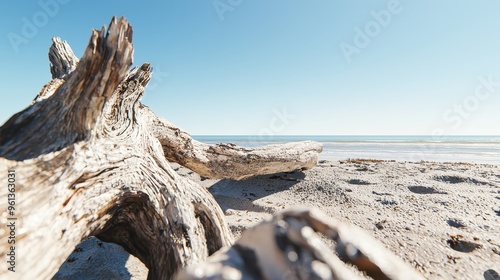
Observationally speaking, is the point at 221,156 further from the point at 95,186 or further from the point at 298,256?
the point at 298,256

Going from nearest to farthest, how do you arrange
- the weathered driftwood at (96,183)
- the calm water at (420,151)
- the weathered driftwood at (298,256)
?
the weathered driftwood at (298,256)
the weathered driftwood at (96,183)
the calm water at (420,151)

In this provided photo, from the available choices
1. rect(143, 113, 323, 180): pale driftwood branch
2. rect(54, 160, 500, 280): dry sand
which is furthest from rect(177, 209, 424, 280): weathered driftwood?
Answer: rect(143, 113, 323, 180): pale driftwood branch

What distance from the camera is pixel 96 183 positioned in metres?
1.52

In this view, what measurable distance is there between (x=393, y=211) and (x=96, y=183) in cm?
375

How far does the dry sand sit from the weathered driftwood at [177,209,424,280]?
164 cm

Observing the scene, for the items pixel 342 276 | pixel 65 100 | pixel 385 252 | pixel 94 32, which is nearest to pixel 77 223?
pixel 65 100

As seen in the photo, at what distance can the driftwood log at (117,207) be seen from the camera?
0.85 metres

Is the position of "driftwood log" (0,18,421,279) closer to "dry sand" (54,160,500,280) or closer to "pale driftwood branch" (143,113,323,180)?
"pale driftwood branch" (143,113,323,180)

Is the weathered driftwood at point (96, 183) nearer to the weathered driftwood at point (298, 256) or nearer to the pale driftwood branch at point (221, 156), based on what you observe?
the pale driftwood branch at point (221, 156)

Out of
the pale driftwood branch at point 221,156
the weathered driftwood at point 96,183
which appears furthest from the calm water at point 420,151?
the weathered driftwood at point 96,183

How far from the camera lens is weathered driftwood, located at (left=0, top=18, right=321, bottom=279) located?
3.96 feet

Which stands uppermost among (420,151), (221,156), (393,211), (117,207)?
(221,156)

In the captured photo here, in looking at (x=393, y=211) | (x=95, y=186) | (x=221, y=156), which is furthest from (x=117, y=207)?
(x=393, y=211)

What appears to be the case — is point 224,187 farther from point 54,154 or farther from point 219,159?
point 54,154
